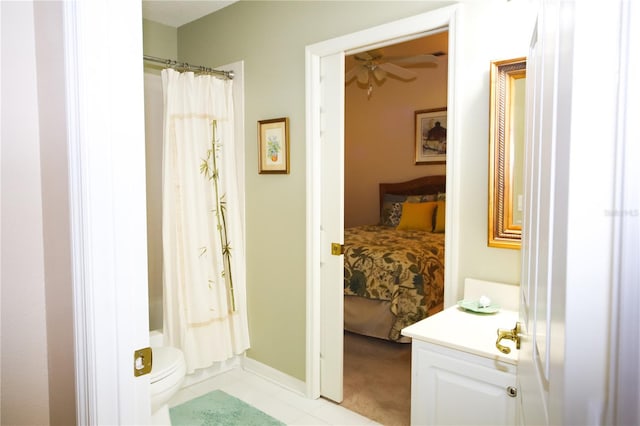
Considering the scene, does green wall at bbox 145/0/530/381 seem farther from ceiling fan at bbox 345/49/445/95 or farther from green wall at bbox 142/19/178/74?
ceiling fan at bbox 345/49/445/95

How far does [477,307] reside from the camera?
1992 mm

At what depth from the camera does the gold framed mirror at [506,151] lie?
1985 millimetres

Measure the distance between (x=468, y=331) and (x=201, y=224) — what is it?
2.03 metres

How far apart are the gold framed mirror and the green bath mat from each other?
1.72 metres

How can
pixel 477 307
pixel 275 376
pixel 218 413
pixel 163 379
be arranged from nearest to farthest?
1. pixel 477 307
2. pixel 163 379
3. pixel 218 413
4. pixel 275 376

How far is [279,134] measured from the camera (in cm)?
304

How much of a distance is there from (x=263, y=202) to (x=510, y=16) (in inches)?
77.4

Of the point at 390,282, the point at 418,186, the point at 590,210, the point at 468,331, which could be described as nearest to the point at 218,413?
the point at 390,282

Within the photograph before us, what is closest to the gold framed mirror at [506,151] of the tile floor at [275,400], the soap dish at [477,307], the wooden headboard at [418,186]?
the soap dish at [477,307]

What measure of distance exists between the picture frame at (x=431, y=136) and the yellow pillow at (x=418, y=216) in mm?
693

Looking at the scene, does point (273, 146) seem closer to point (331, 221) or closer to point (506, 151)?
point (331, 221)

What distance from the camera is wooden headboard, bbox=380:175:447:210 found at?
→ 5586mm

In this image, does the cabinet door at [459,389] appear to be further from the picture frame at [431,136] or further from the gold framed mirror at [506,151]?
the picture frame at [431,136]

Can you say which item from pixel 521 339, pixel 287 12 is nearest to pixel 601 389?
pixel 521 339
